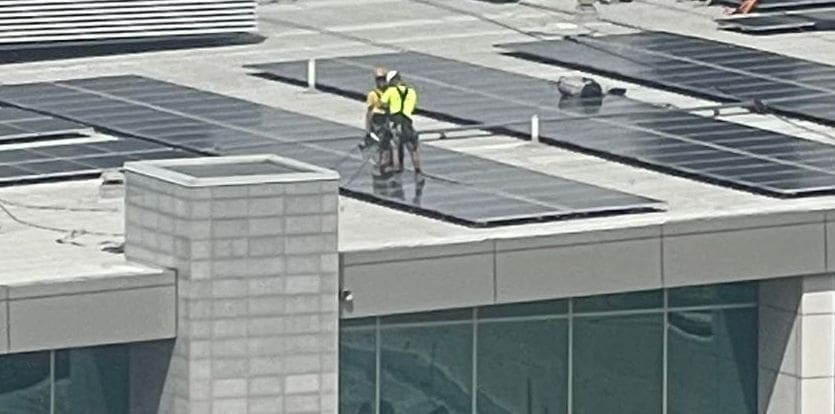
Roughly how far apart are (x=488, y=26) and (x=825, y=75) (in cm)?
791

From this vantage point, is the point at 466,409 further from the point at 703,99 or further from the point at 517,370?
the point at 703,99

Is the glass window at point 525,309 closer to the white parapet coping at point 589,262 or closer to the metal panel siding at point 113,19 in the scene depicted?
the white parapet coping at point 589,262

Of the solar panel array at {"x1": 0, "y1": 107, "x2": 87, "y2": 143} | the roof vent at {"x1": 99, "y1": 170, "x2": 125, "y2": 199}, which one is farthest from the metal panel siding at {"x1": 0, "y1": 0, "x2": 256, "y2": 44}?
the roof vent at {"x1": 99, "y1": 170, "x2": 125, "y2": 199}

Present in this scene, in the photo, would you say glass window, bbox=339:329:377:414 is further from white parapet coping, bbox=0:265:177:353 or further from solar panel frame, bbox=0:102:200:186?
solar panel frame, bbox=0:102:200:186

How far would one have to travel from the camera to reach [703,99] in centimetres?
5531

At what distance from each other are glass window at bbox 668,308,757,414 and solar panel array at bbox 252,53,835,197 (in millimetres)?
2000

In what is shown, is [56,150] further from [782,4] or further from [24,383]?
[782,4]

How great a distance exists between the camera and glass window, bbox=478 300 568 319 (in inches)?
1831

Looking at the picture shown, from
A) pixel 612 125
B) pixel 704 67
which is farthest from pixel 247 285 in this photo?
pixel 704 67

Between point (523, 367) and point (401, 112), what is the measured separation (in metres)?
4.09

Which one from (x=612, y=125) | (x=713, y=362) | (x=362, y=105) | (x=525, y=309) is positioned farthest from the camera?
(x=362, y=105)

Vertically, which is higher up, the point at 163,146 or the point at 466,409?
the point at 163,146

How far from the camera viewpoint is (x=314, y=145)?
50.7 m

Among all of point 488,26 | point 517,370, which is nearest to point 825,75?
point 488,26
